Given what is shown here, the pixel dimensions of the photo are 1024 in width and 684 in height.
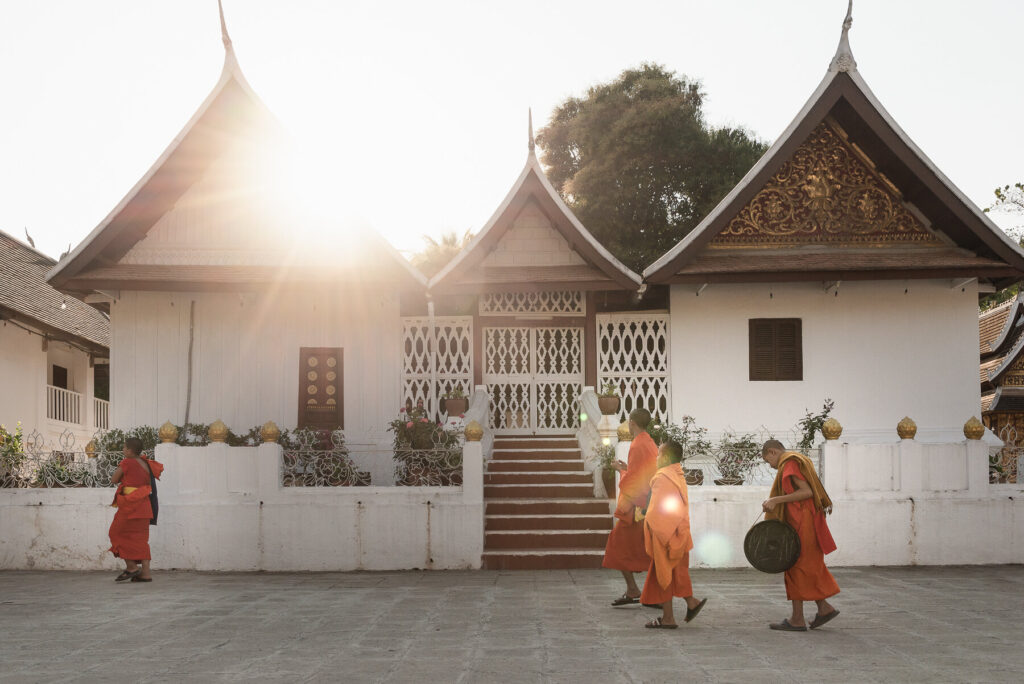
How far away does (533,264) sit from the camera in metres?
16.4

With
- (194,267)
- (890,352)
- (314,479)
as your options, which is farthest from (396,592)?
(890,352)

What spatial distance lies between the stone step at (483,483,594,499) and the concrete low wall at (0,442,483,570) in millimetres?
1698

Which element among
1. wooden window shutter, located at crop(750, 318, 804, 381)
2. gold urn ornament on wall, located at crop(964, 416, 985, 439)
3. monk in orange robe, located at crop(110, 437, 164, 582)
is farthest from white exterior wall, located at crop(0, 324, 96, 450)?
gold urn ornament on wall, located at crop(964, 416, 985, 439)

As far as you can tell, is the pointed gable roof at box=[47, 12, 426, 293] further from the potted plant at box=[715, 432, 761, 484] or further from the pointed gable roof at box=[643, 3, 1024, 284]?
the potted plant at box=[715, 432, 761, 484]

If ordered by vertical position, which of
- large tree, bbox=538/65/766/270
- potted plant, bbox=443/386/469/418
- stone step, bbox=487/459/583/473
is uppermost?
large tree, bbox=538/65/766/270

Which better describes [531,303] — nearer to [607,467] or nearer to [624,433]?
[607,467]

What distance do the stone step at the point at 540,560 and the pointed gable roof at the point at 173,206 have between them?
449 cm

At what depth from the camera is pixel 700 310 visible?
53.4 feet

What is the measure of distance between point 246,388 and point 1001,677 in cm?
1222

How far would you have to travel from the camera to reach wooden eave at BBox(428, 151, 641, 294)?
15.6 metres

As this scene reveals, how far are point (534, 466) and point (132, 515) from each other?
5.96 meters

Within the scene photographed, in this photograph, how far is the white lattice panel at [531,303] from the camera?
16891 millimetres

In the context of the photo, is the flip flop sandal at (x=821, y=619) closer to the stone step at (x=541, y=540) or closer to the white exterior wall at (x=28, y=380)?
the stone step at (x=541, y=540)

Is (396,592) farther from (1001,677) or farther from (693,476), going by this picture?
(1001,677)
